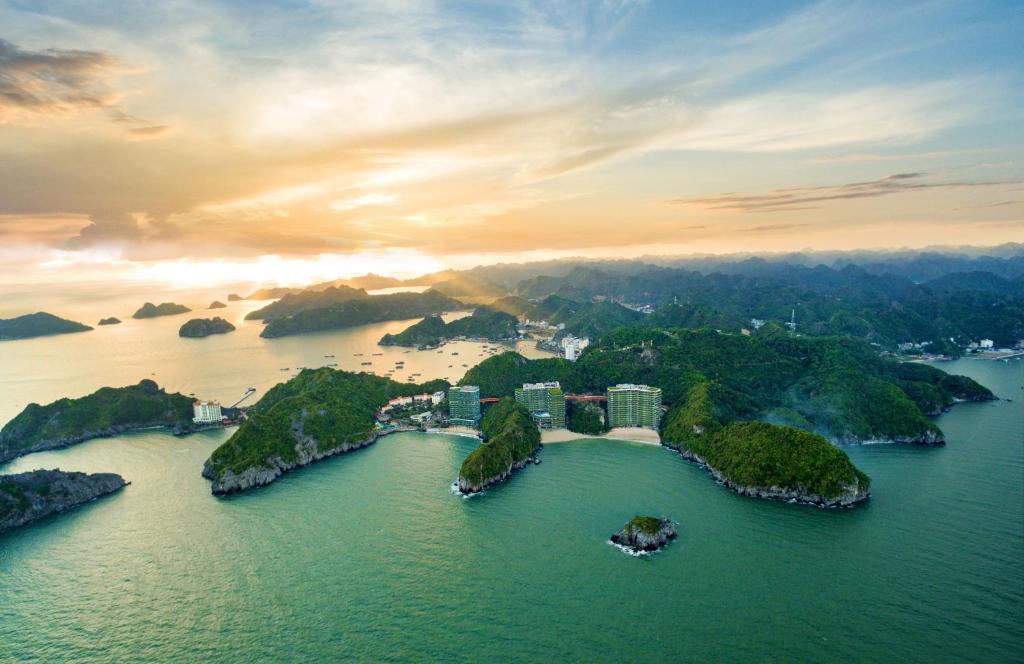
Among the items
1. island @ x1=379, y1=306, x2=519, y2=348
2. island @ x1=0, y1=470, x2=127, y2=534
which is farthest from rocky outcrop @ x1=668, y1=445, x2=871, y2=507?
island @ x1=379, y1=306, x2=519, y2=348

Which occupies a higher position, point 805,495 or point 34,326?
point 34,326

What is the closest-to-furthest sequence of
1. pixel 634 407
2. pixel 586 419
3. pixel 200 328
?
pixel 634 407 → pixel 586 419 → pixel 200 328

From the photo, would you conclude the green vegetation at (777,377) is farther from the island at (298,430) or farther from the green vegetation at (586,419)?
the island at (298,430)

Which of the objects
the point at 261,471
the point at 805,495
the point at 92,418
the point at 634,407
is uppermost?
the point at 92,418

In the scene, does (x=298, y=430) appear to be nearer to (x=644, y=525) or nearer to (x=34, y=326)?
(x=644, y=525)

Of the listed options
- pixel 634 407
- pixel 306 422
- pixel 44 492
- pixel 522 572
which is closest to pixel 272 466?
pixel 306 422

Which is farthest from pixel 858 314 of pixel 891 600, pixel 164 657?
pixel 164 657

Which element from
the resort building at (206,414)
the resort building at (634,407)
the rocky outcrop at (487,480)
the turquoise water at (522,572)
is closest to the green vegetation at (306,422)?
the turquoise water at (522,572)

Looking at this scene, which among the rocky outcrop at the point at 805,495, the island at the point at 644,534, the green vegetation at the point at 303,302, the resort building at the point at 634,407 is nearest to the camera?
the island at the point at 644,534
